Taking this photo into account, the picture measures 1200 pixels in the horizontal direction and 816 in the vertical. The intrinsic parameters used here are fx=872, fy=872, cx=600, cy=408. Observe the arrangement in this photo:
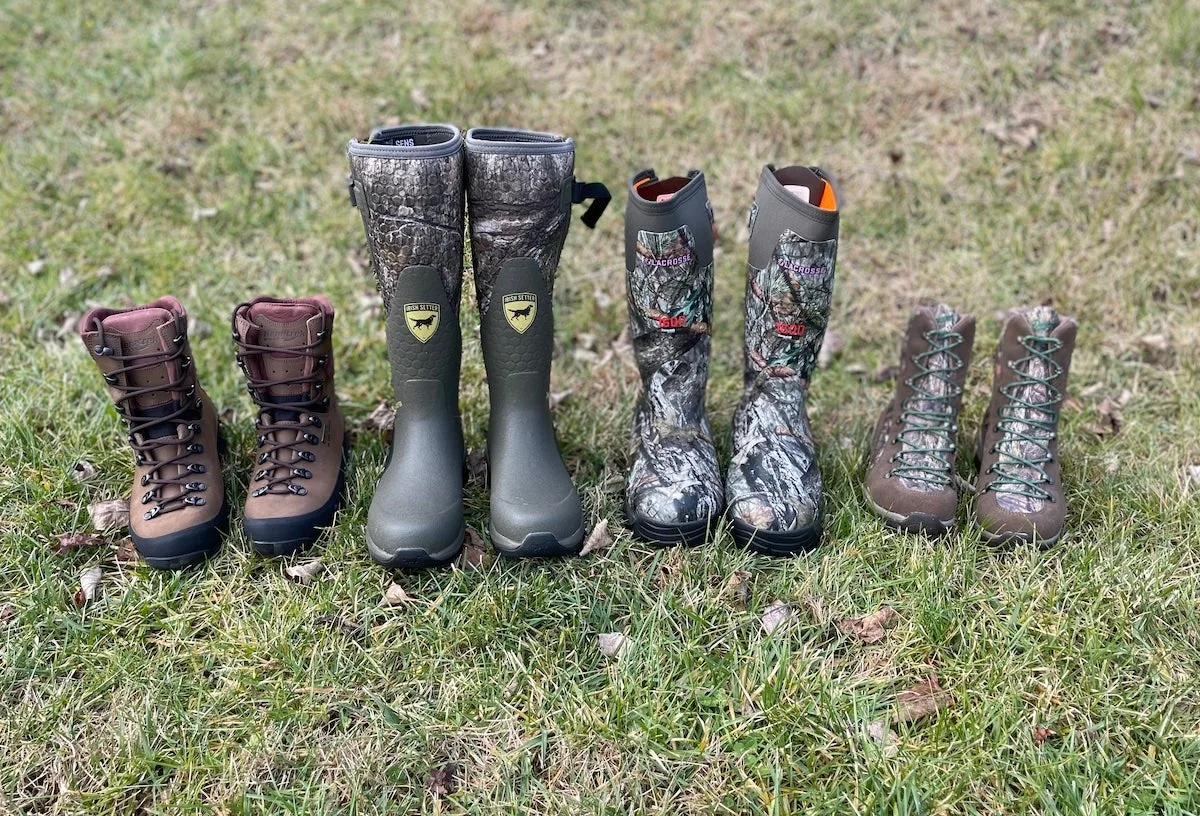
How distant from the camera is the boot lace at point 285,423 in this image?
8.07ft

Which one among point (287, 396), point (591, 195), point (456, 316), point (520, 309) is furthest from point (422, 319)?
point (591, 195)

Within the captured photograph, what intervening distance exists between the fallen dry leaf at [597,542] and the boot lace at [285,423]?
2.67 ft

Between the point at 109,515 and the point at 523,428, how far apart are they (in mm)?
1239

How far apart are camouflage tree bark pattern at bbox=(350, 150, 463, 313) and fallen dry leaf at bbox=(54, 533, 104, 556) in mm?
1117

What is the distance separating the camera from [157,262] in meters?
3.81

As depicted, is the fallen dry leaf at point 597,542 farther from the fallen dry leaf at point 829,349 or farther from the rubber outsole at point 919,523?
the fallen dry leaf at point 829,349

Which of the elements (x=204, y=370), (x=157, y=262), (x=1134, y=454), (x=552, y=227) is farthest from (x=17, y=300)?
(x=1134, y=454)

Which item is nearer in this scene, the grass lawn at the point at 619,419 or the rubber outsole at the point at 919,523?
the grass lawn at the point at 619,419

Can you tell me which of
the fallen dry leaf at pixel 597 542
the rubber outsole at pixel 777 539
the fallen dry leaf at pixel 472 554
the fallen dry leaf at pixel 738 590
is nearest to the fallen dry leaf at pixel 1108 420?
the rubber outsole at pixel 777 539

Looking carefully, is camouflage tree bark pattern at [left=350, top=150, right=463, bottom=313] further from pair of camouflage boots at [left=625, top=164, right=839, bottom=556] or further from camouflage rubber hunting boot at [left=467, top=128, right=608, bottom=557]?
pair of camouflage boots at [left=625, top=164, right=839, bottom=556]

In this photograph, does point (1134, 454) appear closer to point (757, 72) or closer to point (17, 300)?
point (757, 72)

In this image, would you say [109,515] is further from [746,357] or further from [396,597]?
[746,357]

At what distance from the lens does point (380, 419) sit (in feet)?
A: 9.86

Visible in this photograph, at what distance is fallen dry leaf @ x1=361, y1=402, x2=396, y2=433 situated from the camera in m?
2.95
